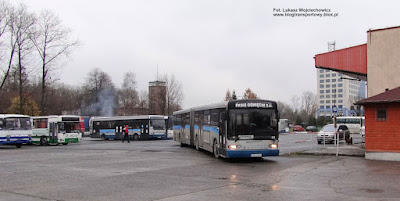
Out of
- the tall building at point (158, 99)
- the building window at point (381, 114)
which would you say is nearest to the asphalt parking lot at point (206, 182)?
the building window at point (381, 114)

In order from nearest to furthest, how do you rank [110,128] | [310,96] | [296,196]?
[296,196] → [110,128] → [310,96]

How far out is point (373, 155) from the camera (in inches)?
703

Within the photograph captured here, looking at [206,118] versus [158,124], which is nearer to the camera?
[206,118]

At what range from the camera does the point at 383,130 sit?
57.5 feet

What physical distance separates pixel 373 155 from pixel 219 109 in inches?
286

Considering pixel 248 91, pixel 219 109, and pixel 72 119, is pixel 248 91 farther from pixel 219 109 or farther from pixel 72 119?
pixel 219 109

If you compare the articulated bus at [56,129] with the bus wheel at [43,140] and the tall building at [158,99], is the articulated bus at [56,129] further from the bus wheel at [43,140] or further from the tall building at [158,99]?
the tall building at [158,99]

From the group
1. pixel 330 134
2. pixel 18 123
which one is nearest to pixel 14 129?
pixel 18 123

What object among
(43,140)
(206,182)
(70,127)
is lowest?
(43,140)

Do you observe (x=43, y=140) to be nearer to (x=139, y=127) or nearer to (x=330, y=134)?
(x=139, y=127)

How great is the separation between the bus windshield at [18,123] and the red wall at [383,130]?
26102mm

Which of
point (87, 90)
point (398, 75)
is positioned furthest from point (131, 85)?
point (398, 75)

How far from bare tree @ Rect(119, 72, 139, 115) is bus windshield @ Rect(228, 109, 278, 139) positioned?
193ft

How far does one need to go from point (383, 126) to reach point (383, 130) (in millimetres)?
177
